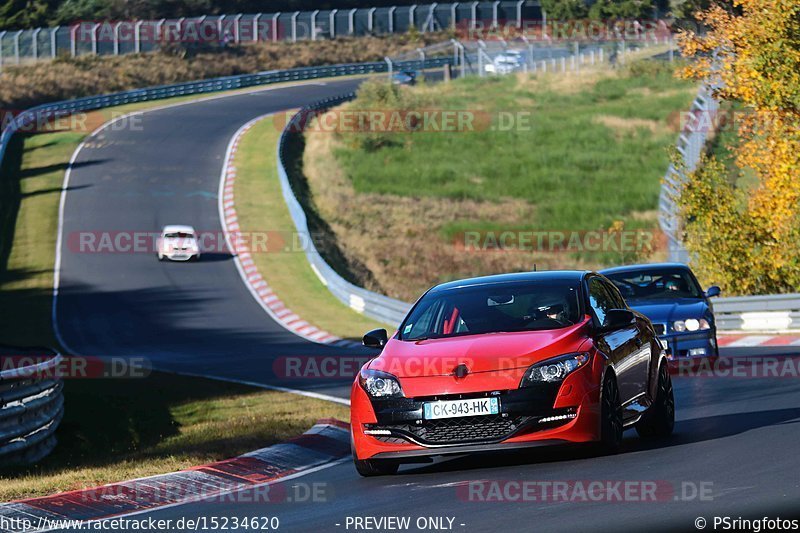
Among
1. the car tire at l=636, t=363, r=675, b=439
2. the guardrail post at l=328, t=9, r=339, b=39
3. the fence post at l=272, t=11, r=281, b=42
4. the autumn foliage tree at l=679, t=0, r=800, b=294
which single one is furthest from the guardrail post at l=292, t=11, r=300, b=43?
the car tire at l=636, t=363, r=675, b=439

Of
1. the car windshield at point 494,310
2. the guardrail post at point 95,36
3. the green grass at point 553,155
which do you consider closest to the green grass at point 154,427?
the car windshield at point 494,310

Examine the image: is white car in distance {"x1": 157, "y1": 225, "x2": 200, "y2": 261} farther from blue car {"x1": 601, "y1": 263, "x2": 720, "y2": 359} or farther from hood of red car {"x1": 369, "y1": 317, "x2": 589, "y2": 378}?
hood of red car {"x1": 369, "y1": 317, "x2": 589, "y2": 378}

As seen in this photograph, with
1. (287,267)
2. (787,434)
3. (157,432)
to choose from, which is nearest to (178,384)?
(157,432)

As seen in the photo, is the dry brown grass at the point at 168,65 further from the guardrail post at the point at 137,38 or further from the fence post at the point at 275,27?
the fence post at the point at 275,27

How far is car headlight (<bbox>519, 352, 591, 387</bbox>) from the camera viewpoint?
370 inches

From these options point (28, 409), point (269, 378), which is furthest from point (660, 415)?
point (269, 378)

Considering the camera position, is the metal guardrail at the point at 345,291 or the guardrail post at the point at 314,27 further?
the guardrail post at the point at 314,27

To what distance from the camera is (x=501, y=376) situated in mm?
9406

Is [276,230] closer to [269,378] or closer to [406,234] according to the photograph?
[406,234]

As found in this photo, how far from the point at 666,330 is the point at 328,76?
71.3 metres

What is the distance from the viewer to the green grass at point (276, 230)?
32938mm

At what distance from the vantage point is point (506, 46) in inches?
3098

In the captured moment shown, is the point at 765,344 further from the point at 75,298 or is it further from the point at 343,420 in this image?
the point at 75,298

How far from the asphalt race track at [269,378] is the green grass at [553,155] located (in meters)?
7.72
